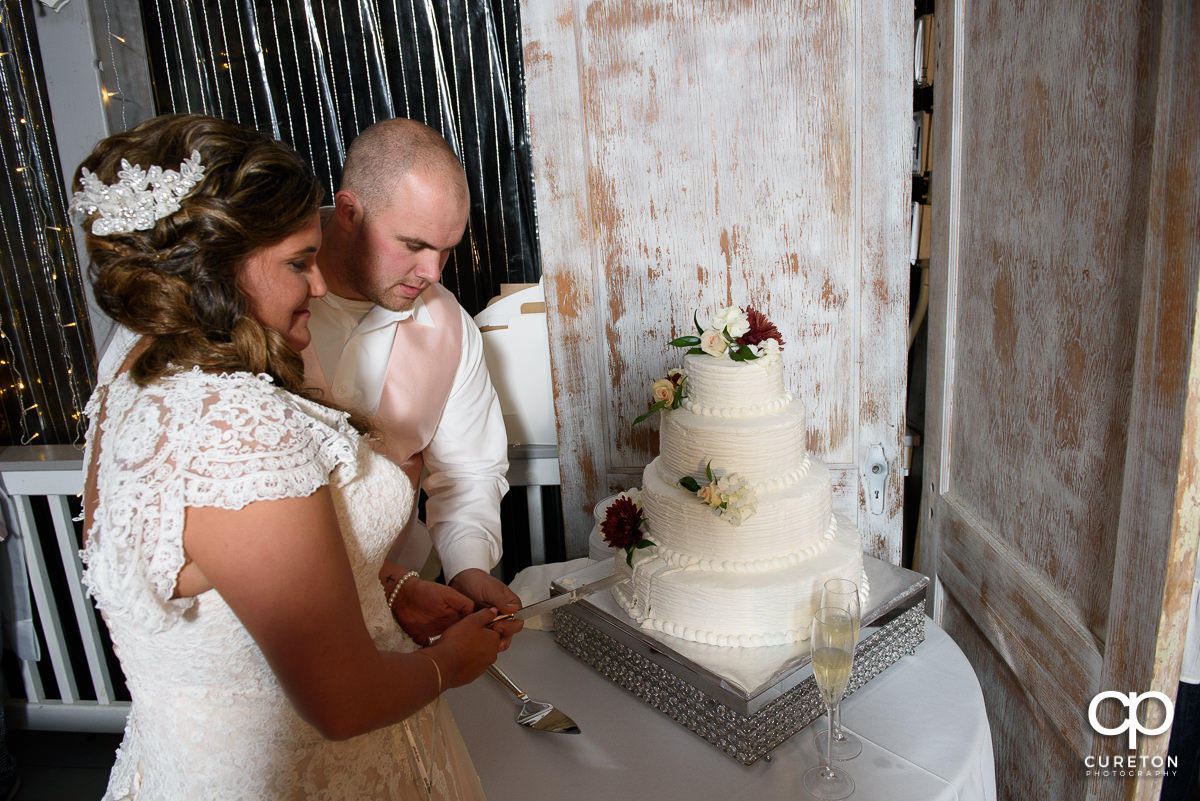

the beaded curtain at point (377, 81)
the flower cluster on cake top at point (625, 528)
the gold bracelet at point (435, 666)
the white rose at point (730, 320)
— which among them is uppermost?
the beaded curtain at point (377, 81)

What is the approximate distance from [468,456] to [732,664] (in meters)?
1.06

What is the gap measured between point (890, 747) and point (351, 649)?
1.02 meters

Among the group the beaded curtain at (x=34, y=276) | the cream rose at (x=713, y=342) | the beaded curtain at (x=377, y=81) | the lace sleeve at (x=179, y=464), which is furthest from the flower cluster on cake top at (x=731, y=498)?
the beaded curtain at (x=34, y=276)

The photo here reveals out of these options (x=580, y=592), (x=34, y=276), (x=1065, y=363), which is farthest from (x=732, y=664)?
(x=34, y=276)

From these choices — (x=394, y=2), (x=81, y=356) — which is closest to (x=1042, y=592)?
(x=394, y=2)

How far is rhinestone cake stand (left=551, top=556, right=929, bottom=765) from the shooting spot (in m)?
1.44

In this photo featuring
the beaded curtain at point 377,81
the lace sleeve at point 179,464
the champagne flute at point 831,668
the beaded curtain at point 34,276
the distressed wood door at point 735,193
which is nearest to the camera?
the lace sleeve at point 179,464

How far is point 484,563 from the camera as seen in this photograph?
6.82 ft

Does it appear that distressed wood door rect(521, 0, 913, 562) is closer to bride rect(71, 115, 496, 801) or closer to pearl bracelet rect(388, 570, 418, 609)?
pearl bracelet rect(388, 570, 418, 609)

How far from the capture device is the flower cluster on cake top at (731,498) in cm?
155

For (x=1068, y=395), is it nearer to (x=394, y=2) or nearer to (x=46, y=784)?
(x=394, y=2)

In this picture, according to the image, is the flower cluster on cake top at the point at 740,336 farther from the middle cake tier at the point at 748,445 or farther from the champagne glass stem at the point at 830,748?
the champagne glass stem at the point at 830,748

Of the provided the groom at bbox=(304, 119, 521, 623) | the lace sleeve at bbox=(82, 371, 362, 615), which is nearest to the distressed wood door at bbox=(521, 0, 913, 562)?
the groom at bbox=(304, 119, 521, 623)

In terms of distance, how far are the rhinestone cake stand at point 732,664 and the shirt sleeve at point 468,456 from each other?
45 centimetres
